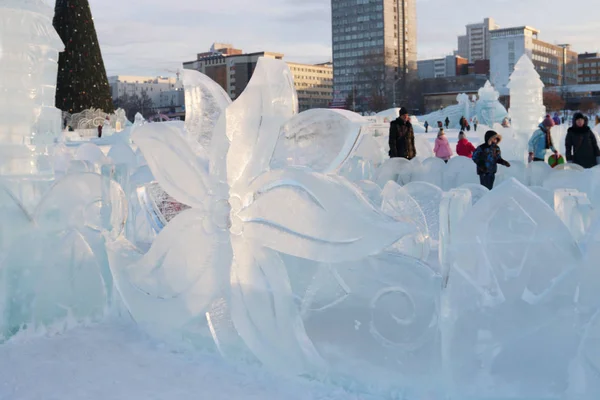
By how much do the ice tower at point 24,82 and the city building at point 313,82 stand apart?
105 metres

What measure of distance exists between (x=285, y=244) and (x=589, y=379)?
1.23m

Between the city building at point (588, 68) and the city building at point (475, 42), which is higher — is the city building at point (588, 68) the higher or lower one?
the lower one

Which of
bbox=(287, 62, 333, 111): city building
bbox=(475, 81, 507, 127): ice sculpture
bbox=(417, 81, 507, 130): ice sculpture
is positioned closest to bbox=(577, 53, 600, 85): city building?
bbox=(287, 62, 333, 111): city building

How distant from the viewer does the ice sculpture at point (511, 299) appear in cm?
234

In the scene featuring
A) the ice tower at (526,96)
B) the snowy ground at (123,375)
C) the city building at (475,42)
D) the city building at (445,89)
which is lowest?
the snowy ground at (123,375)

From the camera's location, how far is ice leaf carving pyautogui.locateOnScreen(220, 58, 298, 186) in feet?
9.45

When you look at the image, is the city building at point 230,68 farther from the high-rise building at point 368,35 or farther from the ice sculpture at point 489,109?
the ice sculpture at point 489,109

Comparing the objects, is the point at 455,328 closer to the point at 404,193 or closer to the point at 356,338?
the point at 356,338

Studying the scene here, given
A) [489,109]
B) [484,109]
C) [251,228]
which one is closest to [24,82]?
[251,228]

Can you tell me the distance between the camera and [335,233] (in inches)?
106

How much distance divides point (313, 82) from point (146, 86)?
1097 inches

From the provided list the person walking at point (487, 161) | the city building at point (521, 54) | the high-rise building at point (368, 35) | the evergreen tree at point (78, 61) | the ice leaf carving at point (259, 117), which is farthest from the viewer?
the high-rise building at point (368, 35)

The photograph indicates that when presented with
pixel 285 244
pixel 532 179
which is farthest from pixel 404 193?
pixel 532 179

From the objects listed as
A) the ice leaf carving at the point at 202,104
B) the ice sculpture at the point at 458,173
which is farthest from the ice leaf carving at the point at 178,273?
the ice sculpture at the point at 458,173
